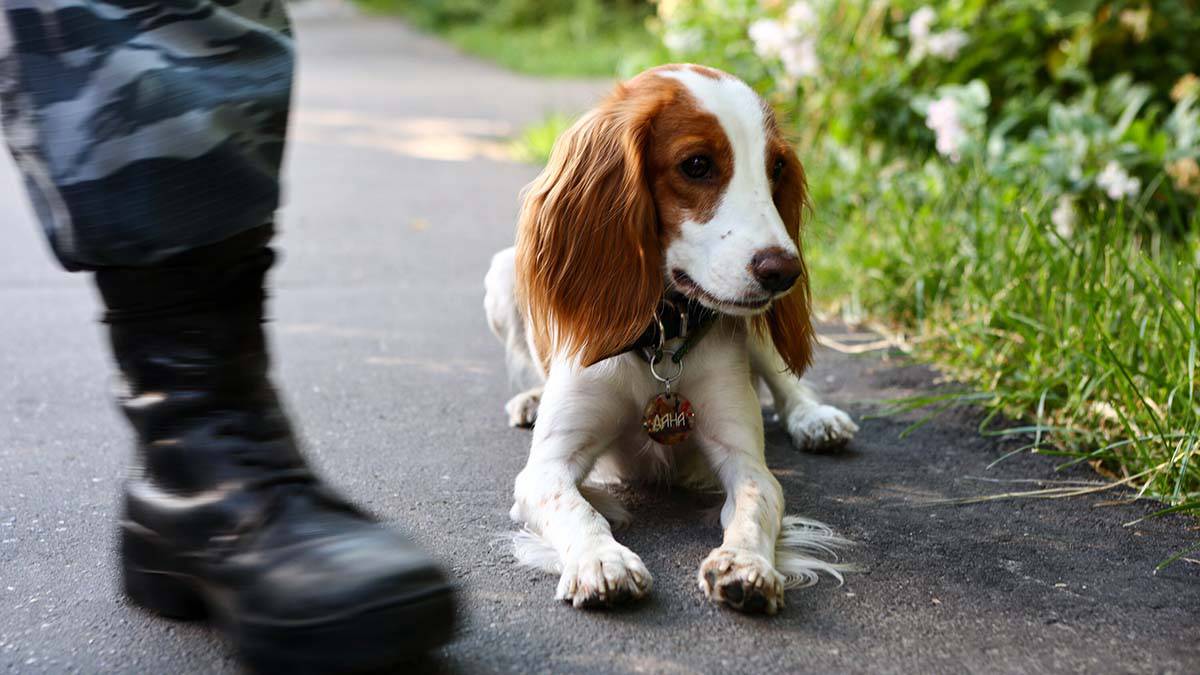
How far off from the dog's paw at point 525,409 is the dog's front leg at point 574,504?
53cm

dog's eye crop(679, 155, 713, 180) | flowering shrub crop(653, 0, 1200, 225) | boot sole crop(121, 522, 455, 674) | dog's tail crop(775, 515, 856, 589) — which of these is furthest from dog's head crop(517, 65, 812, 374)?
flowering shrub crop(653, 0, 1200, 225)

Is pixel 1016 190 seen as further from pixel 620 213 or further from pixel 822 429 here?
pixel 620 213

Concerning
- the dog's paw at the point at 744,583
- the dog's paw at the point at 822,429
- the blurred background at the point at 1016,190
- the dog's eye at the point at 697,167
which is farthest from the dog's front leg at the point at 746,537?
the blurred background at the point at 1016,190

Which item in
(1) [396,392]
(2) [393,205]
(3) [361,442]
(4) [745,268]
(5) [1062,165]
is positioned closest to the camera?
(4) [745,268]

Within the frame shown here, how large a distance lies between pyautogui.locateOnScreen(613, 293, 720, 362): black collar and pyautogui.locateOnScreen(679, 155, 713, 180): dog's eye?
0.90 ft

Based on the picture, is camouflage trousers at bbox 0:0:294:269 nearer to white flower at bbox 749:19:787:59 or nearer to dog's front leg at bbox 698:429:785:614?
dog's front leg at bbox 698:429:785:614

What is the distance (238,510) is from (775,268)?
111 centimetres

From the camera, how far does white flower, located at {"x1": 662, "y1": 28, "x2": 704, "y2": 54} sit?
21.1ft

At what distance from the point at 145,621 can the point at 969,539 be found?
159 centimetres

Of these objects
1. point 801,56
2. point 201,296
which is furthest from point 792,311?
point 801,56

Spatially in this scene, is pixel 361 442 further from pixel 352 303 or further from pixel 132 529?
pixel 352 303

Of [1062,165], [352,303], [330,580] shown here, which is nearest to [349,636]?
[330,580]

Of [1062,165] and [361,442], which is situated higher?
[1062,165]

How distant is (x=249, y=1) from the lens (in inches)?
74.4
